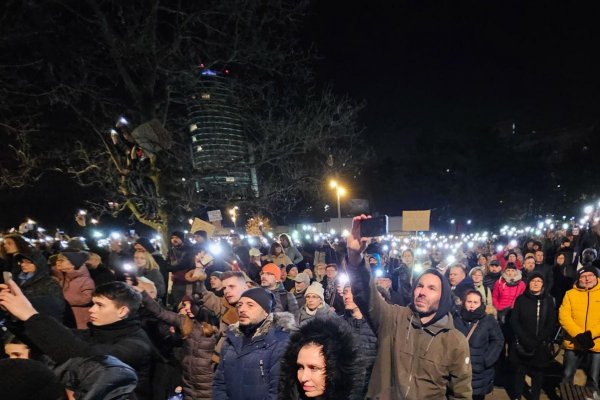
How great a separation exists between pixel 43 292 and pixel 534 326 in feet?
19.8

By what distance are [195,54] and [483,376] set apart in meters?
10.3

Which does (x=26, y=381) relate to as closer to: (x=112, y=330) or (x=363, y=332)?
(x=112, y=330)

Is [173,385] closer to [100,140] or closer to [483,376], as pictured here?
[483,376]

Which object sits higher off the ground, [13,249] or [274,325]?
[13,249]

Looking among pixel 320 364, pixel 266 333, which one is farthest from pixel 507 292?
pixel 320 364

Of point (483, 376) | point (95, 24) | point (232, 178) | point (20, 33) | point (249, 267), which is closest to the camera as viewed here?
point (483, 376)

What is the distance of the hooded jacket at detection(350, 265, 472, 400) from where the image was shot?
8.45 ft

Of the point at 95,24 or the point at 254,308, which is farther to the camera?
the point at 95,24

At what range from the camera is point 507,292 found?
6562 mm

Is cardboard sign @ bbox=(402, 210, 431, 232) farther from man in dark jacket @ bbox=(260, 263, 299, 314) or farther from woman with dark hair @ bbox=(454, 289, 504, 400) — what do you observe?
man in dark jacket @ bbox=(260, 263, 299, 314)

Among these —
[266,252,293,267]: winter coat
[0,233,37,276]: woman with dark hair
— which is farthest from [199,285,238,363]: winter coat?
[266,252,293,267]: winter coat

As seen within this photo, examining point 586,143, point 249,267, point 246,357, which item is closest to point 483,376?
point 246,357

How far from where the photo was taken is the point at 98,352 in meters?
2.42

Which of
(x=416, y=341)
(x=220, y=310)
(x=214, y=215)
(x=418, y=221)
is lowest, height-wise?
(x=220, y=310)
